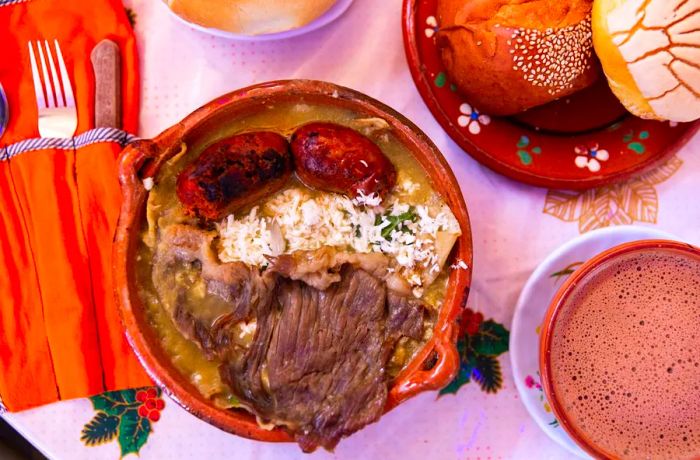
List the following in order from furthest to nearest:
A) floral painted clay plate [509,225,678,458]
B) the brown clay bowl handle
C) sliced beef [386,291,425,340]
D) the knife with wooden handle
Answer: the knife with wooden handle
floral painted clay plate [509,225,678,458]
sliced beef [386,291,425,340]
the brown clay bowl handle

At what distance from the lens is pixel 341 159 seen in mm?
1388

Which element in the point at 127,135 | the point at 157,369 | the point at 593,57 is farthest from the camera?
the point at 127,135

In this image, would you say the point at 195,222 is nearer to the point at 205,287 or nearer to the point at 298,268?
the point at 205,287

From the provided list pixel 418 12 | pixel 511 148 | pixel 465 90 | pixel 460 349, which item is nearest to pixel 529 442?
pixel 460 349

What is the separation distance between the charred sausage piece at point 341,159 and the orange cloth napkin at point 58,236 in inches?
22.7

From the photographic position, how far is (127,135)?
5.47 feet

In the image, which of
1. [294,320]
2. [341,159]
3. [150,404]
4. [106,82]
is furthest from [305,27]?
[150,404]

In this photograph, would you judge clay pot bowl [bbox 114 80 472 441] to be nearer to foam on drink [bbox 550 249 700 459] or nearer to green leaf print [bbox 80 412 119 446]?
foam on drink [bbox 550 249 700 459]

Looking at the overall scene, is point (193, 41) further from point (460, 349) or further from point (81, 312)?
point (460, 349)

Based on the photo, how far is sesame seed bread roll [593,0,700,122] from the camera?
4.59 ft

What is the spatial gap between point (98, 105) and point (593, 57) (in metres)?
1.28

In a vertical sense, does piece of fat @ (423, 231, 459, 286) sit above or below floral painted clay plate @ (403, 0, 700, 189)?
below

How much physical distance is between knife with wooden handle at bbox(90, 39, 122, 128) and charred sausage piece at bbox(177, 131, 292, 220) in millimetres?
391

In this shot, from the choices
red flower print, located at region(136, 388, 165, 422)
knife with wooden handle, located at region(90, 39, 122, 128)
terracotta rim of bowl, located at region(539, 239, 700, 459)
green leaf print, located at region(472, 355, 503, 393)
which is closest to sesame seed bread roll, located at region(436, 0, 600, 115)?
terracotta rim of bowl, located at region(539, 239, 700, 459)
